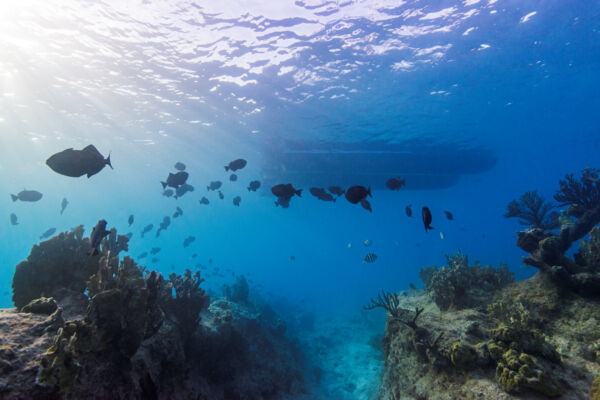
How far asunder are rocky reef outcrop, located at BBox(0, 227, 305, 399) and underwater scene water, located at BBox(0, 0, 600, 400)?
0.04 m

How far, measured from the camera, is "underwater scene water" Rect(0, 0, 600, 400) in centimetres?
425

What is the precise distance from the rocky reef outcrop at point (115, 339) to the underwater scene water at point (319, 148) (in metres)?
0.04

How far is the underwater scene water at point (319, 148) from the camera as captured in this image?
425 cm

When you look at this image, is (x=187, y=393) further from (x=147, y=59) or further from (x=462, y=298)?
(x=147, y=59)

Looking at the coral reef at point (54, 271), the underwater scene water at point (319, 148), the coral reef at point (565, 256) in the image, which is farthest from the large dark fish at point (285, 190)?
the coral reef at point (565, 256)

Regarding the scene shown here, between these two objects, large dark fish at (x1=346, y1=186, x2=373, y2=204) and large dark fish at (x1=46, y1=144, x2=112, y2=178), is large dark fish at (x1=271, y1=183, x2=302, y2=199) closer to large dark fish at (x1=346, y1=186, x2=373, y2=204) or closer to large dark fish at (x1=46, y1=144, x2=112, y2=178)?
large dark fish at (x1=346, y1=186, x2=373, y2=204)

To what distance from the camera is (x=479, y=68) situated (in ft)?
56.2

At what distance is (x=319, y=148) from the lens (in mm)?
28484

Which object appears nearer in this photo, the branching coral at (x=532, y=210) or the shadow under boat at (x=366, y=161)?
the branching coral at (x=532, y=210)

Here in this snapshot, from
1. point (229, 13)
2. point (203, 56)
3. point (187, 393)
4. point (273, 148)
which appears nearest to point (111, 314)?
point (187, 393)

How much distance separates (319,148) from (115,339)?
26.3m

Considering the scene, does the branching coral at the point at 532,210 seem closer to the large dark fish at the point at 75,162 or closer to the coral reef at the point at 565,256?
the coral reef at the point at 565,256

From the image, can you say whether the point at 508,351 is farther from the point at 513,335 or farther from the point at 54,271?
→ the point at 54,271

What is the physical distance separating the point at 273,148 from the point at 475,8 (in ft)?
64.3
